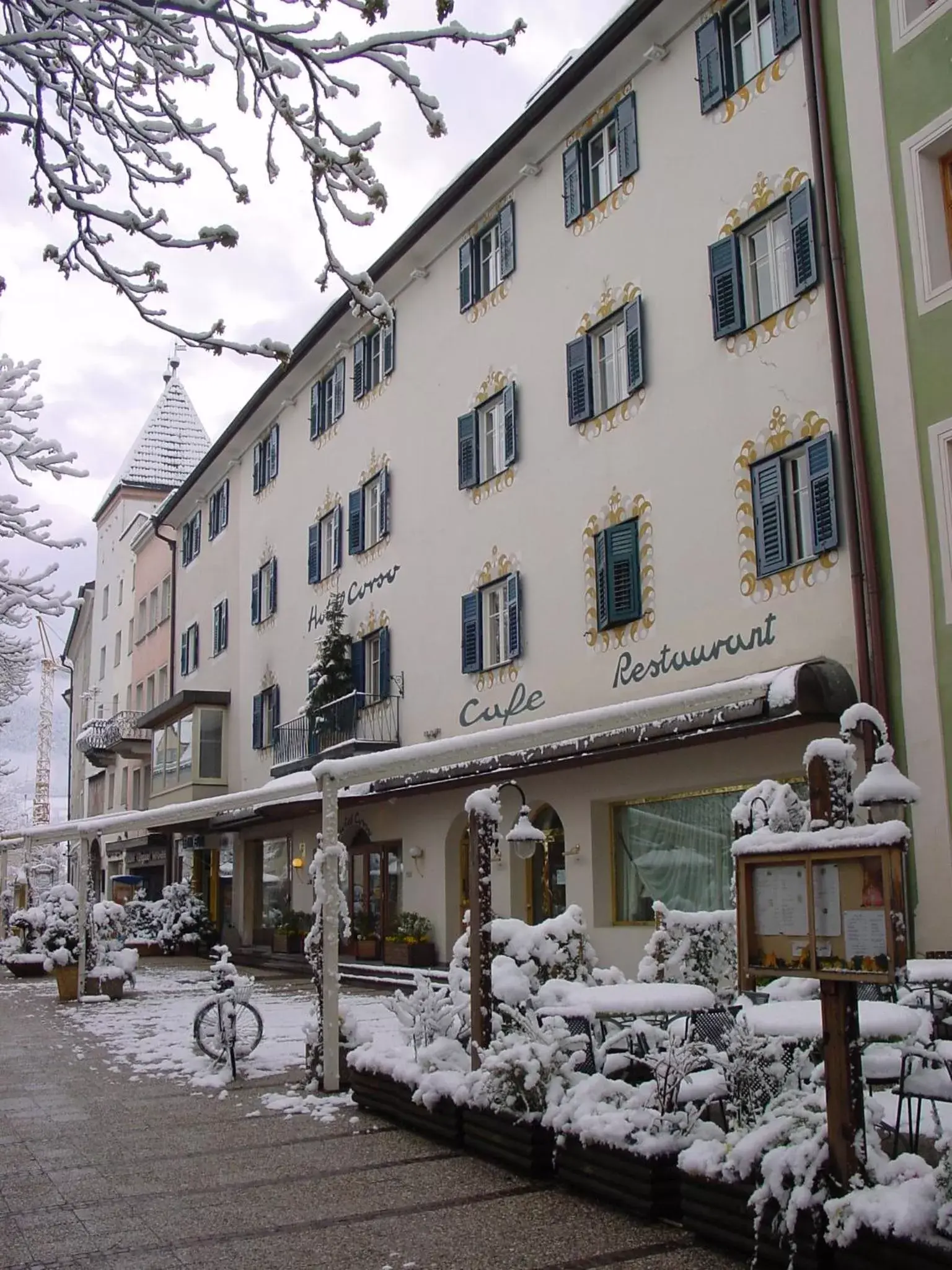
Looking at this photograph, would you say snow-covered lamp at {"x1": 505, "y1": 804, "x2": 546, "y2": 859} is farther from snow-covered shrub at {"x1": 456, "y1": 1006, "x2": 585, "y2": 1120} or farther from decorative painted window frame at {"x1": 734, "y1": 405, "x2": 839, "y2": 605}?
decorative painted window frame at {"x1": 734, "y1": 405, "x2": 839, "y2": 605}

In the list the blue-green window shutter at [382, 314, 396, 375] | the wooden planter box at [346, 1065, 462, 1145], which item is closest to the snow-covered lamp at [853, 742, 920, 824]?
the wooden planter box at [346, 1065, 462, 1145]

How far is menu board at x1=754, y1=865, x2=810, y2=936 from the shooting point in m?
5.11

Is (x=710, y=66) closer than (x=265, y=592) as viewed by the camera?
Yes

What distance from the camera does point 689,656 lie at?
14352 mm

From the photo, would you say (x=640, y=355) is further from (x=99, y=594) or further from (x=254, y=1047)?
(x=99, y=594)

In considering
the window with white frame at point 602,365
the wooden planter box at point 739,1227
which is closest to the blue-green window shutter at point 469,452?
the window with white frame at point 602,365

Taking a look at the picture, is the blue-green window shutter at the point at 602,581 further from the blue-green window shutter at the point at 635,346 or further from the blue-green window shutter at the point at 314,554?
the blue-green window shutter at the point at 314,554

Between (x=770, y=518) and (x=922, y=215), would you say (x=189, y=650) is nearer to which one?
(x=770, y=518)

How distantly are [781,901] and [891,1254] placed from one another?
1.31 meters

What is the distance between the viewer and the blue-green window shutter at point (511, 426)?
18078 mm

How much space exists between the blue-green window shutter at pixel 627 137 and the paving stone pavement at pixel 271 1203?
11957mm

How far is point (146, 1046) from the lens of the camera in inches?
501

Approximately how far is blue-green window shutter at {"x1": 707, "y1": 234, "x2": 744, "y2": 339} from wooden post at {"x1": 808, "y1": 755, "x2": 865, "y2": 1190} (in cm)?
968

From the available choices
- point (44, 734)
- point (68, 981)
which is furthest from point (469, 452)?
point (44, 734)
